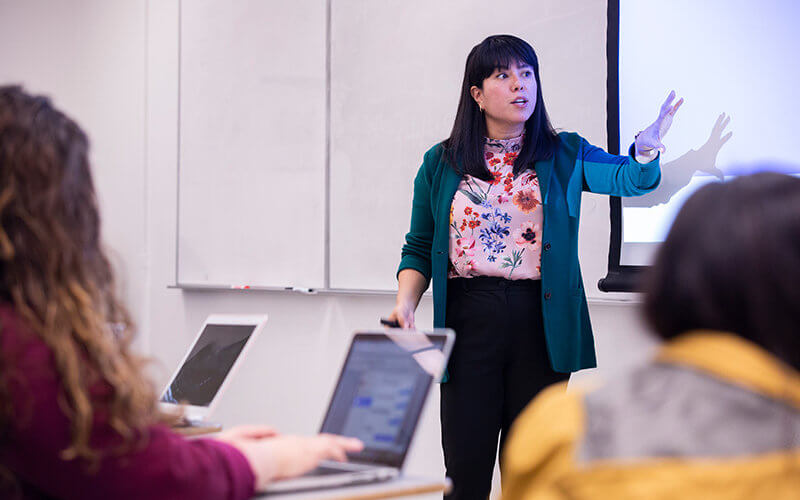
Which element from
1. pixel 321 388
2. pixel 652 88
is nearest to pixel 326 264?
pixel 321 388

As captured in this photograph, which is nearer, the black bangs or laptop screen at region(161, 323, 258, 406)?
laptop screen at region(161, 323, 258, 406)

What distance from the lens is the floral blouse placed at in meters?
2.07

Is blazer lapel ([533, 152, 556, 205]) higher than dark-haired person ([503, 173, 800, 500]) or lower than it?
higher

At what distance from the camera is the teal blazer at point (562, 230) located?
2031mm

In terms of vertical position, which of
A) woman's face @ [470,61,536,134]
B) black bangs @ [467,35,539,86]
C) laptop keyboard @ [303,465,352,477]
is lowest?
laptop keyboard @ [303,465,352,477]

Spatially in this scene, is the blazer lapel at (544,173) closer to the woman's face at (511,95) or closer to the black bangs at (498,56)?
the woman's face at (511,95)

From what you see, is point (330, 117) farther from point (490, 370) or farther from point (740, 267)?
point (740, 267)

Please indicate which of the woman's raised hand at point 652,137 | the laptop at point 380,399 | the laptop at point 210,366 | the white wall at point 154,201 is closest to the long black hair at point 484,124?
the woman's raised hand at point 652,137

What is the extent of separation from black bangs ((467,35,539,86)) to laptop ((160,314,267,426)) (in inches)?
34.0

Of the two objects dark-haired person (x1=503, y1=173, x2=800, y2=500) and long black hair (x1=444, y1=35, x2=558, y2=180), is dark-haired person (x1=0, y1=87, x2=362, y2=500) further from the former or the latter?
long black hair (x1=444, y1=35, x2=558, y2=180)

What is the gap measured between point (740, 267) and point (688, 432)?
0.15 m

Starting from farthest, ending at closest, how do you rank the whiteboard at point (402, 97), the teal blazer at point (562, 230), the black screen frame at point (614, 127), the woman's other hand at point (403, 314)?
1. the whiteboard at point (402, 97)
2. the black screen frame at point (614, 127)
3. the teal blazer at point (562, 230)
4. the woman's other hand at point (403, 314)

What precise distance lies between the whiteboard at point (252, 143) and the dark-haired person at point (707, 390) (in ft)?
9.22

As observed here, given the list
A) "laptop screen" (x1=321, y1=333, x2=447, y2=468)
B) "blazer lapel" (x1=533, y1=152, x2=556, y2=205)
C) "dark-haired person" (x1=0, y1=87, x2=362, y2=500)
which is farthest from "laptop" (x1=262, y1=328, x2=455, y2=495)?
"blazer lapel" (x1=533, y1=152, x2=556, y2=205)
